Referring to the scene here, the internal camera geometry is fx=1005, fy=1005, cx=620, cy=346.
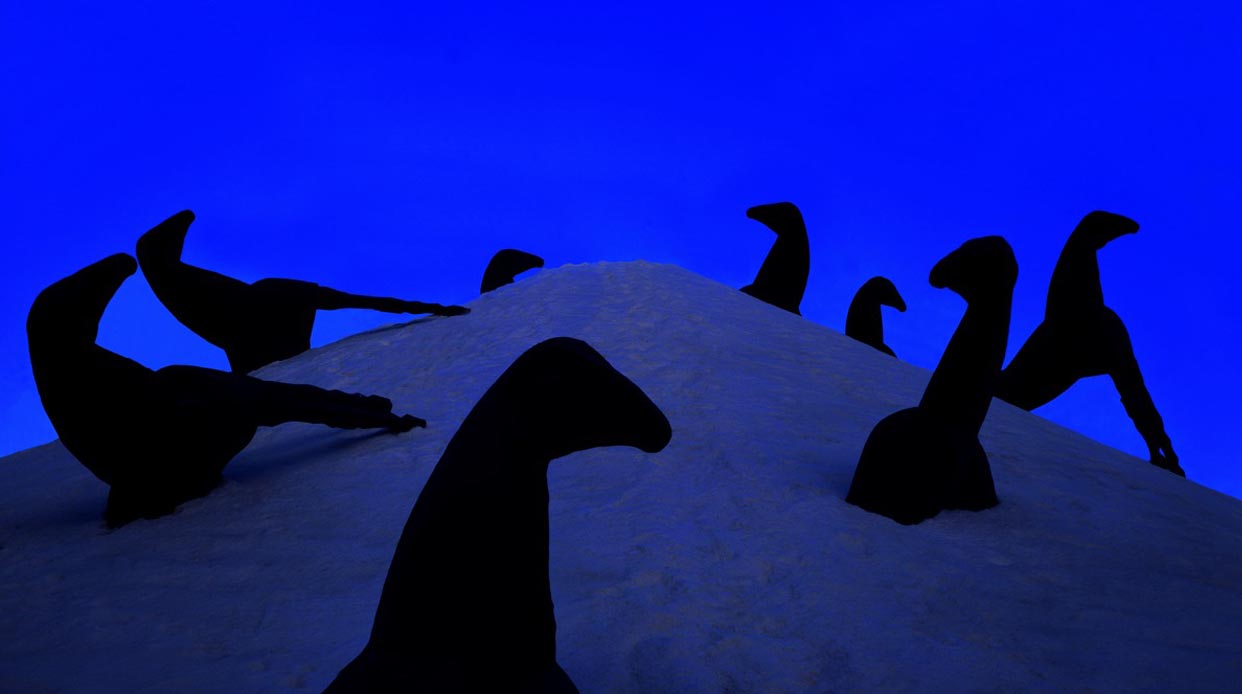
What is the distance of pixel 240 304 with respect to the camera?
7.90 m

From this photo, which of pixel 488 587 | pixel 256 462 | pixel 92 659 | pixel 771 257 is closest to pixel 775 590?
pixel 488 587

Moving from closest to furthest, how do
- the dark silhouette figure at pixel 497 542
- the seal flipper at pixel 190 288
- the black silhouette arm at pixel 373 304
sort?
the dark silhouette figure at pixel 497 542
the seal flipper at pixel 190 288
the black silhouette arm at pixel 373 304

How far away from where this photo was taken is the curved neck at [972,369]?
13.5 feet

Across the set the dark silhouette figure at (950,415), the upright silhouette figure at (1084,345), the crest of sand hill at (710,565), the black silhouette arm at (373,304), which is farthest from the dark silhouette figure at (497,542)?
the upright silhouette figure at (1084,345)

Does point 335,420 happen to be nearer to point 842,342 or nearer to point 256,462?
point 256,462

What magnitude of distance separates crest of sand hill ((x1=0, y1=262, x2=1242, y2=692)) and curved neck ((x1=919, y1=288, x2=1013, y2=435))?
0.44 m

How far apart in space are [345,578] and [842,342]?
514 centimetres

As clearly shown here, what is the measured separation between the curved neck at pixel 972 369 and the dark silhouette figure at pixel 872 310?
5415 mm

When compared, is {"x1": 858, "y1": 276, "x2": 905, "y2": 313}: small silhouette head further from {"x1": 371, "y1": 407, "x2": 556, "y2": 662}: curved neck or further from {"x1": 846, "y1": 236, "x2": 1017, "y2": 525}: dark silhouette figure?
{"x1": 371, "y1": 407, "x2": 556, "y2": 662}: curved neck

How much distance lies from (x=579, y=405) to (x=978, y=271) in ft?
7.89

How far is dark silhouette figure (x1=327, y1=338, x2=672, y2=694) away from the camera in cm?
229

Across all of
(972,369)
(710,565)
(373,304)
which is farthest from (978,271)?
(373,304)

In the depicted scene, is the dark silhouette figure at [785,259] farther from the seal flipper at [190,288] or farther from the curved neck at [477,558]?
the curved neck at [477,558]

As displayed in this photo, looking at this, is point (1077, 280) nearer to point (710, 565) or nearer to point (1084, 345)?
point (1084, 345)
